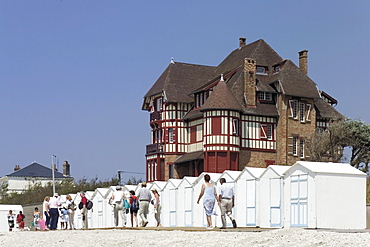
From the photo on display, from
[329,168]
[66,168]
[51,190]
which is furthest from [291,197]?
[66,168]

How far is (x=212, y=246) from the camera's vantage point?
14891 millimetres

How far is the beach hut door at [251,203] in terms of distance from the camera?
91.9 ft

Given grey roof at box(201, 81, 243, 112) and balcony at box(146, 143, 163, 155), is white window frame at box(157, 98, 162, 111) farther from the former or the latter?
grey roof at box(201, 81, 243, 112)

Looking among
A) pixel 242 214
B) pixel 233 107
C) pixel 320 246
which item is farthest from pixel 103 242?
pixel 233 107

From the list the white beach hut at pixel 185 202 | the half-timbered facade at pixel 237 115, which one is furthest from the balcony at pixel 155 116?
the white beach hut at pixel 185 202

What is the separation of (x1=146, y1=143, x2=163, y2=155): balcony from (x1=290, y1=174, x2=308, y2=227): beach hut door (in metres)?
30.0

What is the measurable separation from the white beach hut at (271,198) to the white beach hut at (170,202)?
662cm

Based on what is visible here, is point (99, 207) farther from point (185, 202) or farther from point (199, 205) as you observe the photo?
point (199, 205)

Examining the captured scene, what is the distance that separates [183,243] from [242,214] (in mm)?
12962

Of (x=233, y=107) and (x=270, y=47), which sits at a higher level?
(x=270, y=47)

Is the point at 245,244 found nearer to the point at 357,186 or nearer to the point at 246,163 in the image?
the point at 357,186

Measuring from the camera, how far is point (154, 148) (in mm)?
55688

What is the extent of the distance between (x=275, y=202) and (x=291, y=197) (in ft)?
4.24

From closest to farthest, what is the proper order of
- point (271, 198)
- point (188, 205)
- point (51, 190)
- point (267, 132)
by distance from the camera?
point (271, 198) < point (188, 205) < point (267, 132) < point (51, 190)
